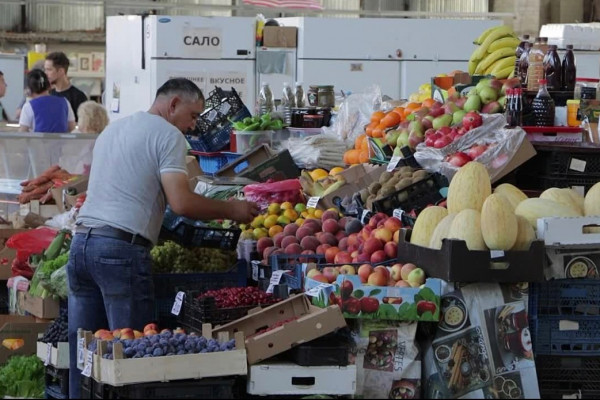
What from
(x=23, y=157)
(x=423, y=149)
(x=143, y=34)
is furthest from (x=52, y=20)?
(x=423, y=149)

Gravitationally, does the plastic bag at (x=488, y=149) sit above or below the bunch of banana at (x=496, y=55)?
below

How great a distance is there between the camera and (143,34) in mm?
12711

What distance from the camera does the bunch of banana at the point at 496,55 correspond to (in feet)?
22.6

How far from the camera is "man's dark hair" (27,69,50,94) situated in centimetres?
1045

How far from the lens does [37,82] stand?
1048 centimetres

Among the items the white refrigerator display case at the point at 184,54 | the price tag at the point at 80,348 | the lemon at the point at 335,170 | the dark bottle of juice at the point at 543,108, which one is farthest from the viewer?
the white refrigerator display case at the point at 184,54

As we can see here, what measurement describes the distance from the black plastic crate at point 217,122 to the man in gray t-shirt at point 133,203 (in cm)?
280

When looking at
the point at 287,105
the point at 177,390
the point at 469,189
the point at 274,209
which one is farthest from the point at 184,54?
the point at 177,390

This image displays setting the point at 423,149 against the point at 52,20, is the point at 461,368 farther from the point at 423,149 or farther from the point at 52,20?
the point at 52,20

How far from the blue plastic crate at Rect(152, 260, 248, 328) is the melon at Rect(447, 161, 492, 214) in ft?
3.74

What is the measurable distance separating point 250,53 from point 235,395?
8972 millimetres

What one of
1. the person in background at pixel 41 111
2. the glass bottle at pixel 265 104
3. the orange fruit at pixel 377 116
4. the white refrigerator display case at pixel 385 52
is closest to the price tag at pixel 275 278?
the orange fruit at pixel 377 116

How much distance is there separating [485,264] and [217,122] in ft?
12.0

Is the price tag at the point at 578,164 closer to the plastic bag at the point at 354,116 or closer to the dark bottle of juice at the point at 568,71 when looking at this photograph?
the dark bottle of juice at the point at 568,71
